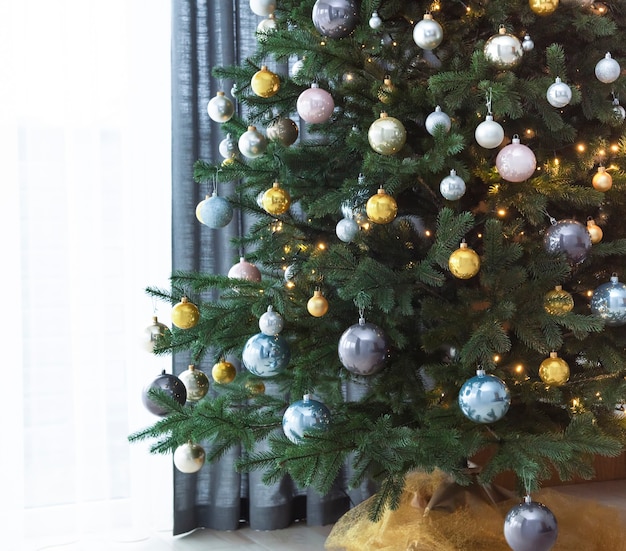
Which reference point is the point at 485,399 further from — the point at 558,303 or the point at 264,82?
the point at 264,82

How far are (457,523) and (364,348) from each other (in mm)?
545

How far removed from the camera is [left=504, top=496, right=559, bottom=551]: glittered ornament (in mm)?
1250

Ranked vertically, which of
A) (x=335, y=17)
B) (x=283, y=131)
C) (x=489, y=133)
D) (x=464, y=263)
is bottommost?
(x=464, y=263)

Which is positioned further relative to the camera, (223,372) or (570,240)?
(223,372)

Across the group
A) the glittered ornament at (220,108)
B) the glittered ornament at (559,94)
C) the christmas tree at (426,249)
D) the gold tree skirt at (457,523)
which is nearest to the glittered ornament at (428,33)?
the christmas tree at (426,249)

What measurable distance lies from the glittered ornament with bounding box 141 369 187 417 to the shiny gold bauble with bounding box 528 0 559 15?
104 cm

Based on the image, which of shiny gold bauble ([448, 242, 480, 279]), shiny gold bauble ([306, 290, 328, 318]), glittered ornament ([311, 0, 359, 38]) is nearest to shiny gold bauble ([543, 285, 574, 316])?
shiny gold bauble ([448, 242, 480, 279])

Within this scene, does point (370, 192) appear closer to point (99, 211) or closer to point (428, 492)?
point (428, 492)

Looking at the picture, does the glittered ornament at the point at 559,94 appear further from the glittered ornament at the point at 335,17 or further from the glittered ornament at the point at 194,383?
the glittered ornament at the point at 194,383

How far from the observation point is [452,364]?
4.85 ft

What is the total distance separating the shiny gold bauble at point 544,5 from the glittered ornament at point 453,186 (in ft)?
1.13

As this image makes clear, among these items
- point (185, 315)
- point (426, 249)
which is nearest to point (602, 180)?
point (426, 249)

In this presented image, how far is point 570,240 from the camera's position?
1.39 meters

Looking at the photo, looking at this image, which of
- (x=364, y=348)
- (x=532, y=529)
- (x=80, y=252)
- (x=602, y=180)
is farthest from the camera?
(x=80, y=252)
